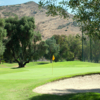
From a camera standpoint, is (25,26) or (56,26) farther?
(56,26)

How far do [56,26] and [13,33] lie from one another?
143m

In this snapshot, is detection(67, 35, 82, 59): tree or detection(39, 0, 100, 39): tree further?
detection(67, 35, 82, 59): tree

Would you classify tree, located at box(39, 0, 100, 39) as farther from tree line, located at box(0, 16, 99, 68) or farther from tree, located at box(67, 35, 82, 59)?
tree, located at box(67, 35, 82, 59)

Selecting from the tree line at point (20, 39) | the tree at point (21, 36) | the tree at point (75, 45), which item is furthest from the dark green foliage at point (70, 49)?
the tree at point (21, 36)

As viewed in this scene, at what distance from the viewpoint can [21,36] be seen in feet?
108

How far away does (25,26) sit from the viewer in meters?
32.4

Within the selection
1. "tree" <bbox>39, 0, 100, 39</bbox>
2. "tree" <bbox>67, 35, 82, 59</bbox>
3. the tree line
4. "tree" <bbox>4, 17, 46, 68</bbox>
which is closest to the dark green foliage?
"tree" <bbox>67, 35, 82, 59</bbox>

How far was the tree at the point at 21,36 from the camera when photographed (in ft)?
107

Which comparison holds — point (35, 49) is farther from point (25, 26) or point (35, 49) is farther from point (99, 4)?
point (99, 4)

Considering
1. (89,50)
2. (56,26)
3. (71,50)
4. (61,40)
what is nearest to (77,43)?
(71,50)

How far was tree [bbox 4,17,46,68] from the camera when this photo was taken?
3266cm

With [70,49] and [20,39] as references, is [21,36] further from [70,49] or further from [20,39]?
[70,49]

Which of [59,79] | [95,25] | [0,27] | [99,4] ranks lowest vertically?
[59,79]

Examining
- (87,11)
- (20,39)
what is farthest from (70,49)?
(87,11)
